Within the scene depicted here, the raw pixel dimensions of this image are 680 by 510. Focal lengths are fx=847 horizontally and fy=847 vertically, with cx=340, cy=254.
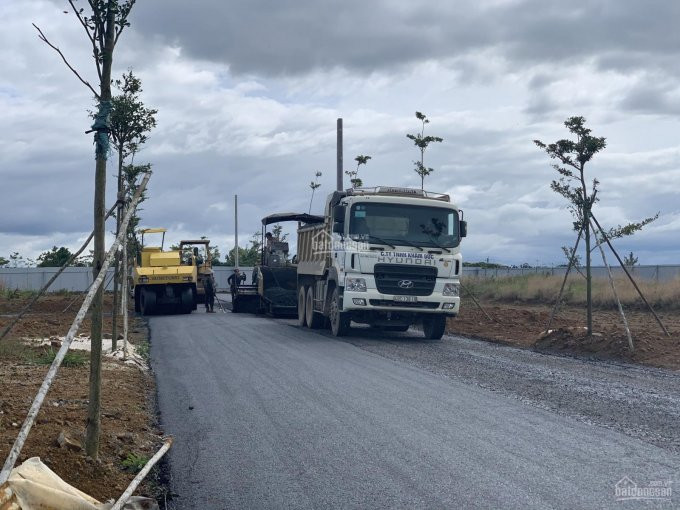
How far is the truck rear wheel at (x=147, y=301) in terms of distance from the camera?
3031 cm

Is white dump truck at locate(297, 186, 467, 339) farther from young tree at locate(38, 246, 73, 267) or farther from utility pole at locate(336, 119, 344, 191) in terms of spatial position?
young tree at locate(38, 246, 73, 267)

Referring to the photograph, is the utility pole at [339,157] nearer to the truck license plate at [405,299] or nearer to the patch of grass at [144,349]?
the truck license plate at [405,299]

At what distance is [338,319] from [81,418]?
38.0 ft

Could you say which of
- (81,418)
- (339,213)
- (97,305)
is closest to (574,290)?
(339,213)

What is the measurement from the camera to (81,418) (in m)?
8.51

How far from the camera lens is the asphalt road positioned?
6145 millimetres

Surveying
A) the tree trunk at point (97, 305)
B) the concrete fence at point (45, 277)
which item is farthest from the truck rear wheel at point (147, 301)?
the concrete fence at point (45, 277)

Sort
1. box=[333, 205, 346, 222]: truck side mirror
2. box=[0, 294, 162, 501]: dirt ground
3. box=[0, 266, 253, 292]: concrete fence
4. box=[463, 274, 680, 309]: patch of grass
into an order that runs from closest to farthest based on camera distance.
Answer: box=[0, 294, 162, 501]: dirt ground, box=[333, 205, 346, 222]: truck side mirror, box=[463, 274, 680, 309]: patch of grass, box=[0, 266, 253, 292]: concrete fence

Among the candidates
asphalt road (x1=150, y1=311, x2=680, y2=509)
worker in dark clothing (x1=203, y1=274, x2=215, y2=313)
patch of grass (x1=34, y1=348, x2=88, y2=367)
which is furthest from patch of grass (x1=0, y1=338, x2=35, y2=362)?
worker in dark clothing (x1=203, y1=274, x2=215, y2=313)

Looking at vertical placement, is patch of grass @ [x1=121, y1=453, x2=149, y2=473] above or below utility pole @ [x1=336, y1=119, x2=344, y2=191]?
below

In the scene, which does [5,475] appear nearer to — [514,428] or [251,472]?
[251,472]

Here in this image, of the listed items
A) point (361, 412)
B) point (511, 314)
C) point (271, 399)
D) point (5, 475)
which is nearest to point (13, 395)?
point (271, 399)

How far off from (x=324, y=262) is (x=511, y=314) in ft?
28.2

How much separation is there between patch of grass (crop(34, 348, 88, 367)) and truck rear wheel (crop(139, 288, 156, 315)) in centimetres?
1576
